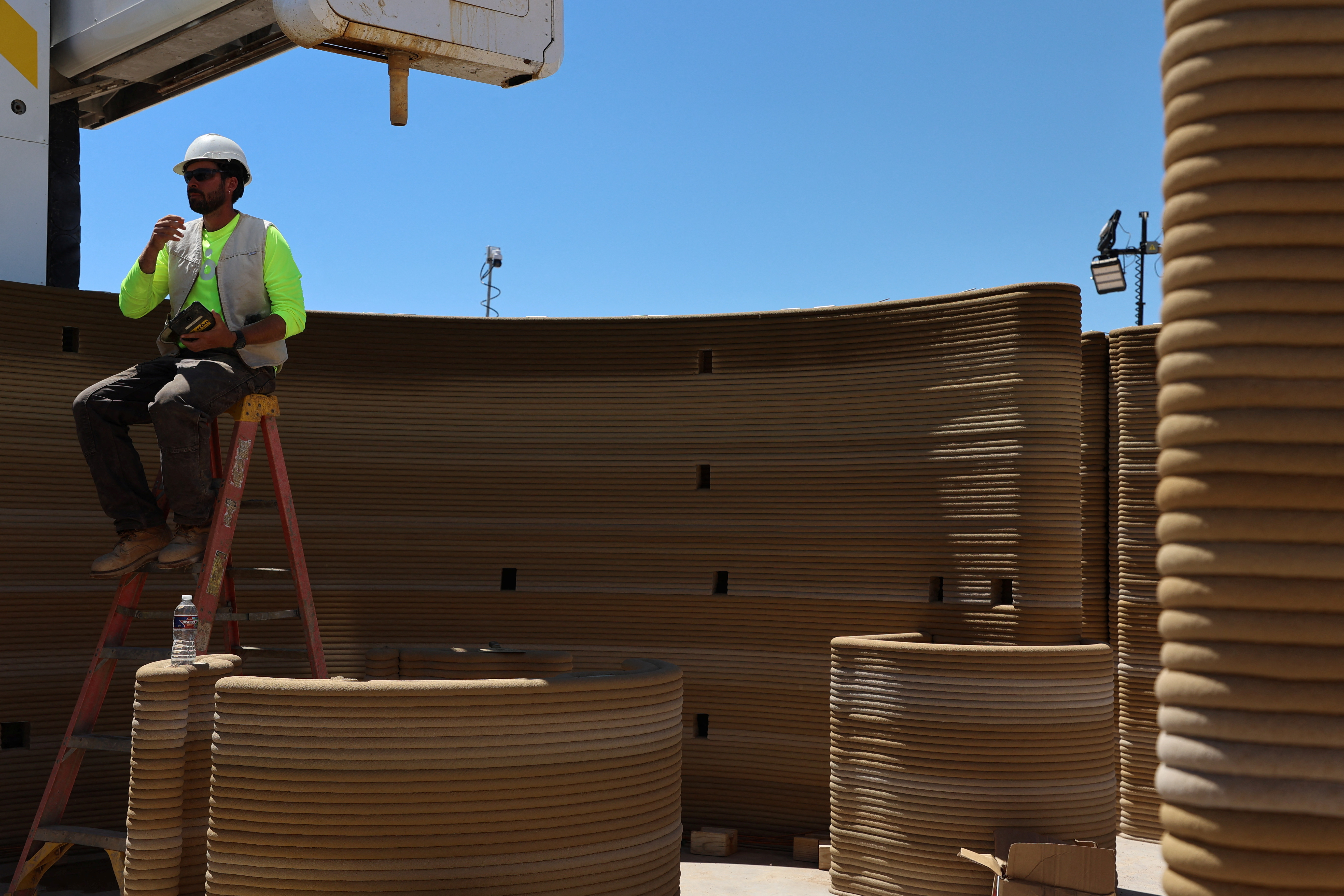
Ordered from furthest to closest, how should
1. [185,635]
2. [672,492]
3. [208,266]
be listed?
[672,492], [208,266], [185,635]

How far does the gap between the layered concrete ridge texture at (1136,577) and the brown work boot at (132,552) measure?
8.48 metres

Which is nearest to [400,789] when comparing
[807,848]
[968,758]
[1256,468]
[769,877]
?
[1256,468]

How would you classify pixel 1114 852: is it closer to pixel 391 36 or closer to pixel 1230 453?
pixel 1230 453

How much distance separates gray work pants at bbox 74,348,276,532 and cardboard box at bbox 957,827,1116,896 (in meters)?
4.86

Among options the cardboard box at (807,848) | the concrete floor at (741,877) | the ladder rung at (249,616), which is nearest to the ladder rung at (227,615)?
the ladder rung at (249,616)

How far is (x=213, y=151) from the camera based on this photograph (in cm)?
552

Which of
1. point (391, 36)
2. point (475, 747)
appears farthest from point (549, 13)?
point (475, 747)

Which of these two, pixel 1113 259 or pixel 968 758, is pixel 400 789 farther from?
pixel 1113 259

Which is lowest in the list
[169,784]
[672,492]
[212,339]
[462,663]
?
[169,784]

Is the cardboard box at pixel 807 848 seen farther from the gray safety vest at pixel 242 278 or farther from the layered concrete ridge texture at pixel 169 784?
the gray safety vest at pixel 242 278

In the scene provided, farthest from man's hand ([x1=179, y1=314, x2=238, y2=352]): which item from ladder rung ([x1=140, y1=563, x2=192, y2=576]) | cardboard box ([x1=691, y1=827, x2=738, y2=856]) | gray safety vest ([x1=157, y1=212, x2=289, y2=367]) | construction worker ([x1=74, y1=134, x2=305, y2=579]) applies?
cardboard box ([x1=691, y1=827, x2=738, y2=856])

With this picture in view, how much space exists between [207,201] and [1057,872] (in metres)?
5.86

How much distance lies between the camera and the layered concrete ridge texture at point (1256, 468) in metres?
1.75

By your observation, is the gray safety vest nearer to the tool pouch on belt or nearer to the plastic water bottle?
the tool pouch on belt
